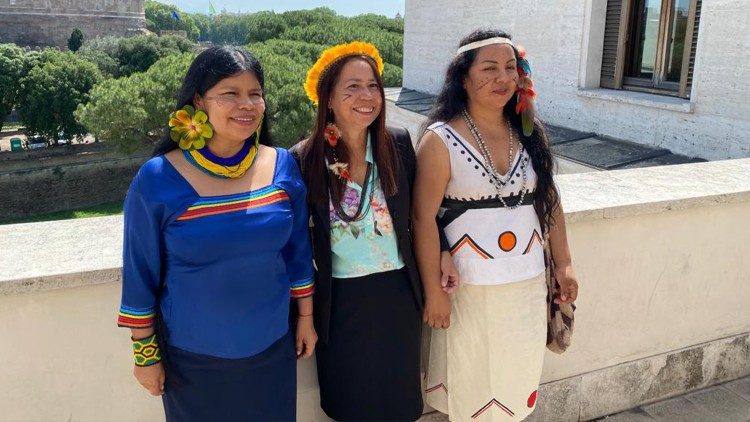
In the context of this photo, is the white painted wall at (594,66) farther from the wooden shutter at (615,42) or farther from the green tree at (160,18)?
the green tree at (160,18)

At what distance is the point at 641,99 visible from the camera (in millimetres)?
7441

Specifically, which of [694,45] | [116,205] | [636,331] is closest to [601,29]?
[694,45]

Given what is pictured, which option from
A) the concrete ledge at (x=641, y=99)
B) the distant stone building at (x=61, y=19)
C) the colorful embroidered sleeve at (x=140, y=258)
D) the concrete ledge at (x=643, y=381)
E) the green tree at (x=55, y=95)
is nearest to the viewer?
the colorful embroidered sleeve at (x=140, y=258)

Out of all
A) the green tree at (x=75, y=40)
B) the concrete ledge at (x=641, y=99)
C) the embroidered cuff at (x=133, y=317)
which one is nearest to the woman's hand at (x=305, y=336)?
the embroidered cuff at (x=133, y=317)

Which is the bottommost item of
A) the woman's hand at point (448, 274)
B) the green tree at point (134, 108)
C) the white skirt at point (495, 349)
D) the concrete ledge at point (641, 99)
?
the green tree at point (134, 108)

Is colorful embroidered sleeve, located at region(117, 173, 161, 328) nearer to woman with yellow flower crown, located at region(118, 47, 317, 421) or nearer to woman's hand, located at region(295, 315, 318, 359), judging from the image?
woman with yellow flower crown, located at region(118, 47, 317, 421)

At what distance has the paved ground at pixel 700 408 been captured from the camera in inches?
108

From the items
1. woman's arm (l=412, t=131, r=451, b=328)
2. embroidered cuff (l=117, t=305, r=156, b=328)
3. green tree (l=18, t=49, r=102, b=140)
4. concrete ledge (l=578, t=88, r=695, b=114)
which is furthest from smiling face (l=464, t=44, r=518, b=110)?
green tree (l=18, t=49, r=102, b=140)

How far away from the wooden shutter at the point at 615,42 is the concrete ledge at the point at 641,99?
0.54ft

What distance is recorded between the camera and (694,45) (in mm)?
7035

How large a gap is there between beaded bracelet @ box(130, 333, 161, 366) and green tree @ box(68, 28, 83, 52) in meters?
45.3

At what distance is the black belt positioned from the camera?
1965 mm

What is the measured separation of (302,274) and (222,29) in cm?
9856

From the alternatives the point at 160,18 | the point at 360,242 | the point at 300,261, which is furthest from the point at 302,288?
the point at 160,18
